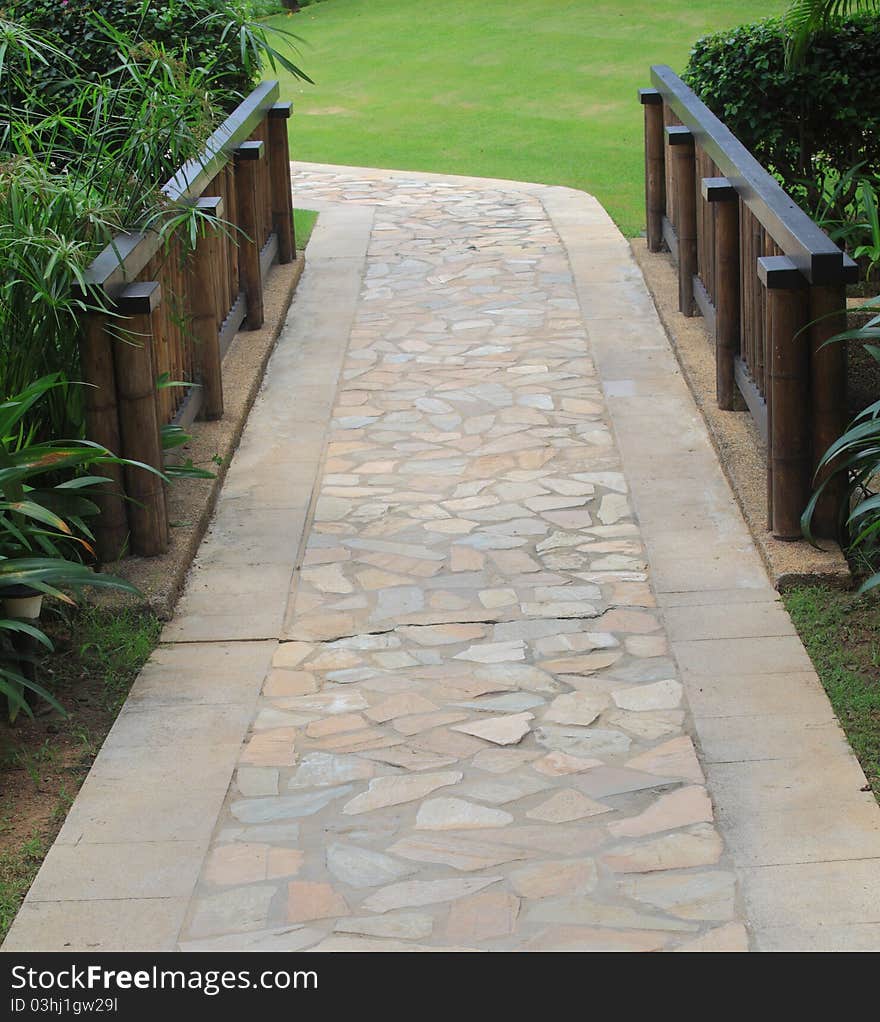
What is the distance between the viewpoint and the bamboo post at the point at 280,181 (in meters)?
9.62

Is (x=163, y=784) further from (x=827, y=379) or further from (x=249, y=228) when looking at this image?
(x=249, y=228)

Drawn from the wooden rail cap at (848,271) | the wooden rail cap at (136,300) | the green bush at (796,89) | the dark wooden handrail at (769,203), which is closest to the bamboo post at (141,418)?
the wooden rail cap at (136,300)

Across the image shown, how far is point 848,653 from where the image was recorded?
4.62 metres

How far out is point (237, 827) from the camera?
3.89m

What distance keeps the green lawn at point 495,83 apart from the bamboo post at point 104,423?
6.29m

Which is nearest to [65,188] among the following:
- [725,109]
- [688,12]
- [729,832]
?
[729,832]

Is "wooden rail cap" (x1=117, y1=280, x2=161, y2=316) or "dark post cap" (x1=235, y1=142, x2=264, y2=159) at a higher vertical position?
"dark post cap" (x1=235, y1=142, x2=264, y2=159)

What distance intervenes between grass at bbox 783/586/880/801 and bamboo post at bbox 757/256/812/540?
1.21 ft

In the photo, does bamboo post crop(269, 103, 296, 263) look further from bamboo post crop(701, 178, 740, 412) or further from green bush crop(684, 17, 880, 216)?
bamboo post crop(701, 178, 740, 412)

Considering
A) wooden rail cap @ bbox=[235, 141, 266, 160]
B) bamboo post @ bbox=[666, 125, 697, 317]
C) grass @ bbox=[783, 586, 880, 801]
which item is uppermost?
wooden rail cap @ bbox=[235, 141, 266, 160]

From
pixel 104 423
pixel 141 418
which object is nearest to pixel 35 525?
pixel 104 423

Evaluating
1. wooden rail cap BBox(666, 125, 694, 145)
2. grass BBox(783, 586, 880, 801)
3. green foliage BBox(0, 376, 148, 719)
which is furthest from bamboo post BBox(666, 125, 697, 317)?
green foliage BBox(0, 376, 148, 719)

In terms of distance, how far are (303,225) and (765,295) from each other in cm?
593

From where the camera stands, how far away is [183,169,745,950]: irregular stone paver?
11.5 ft
